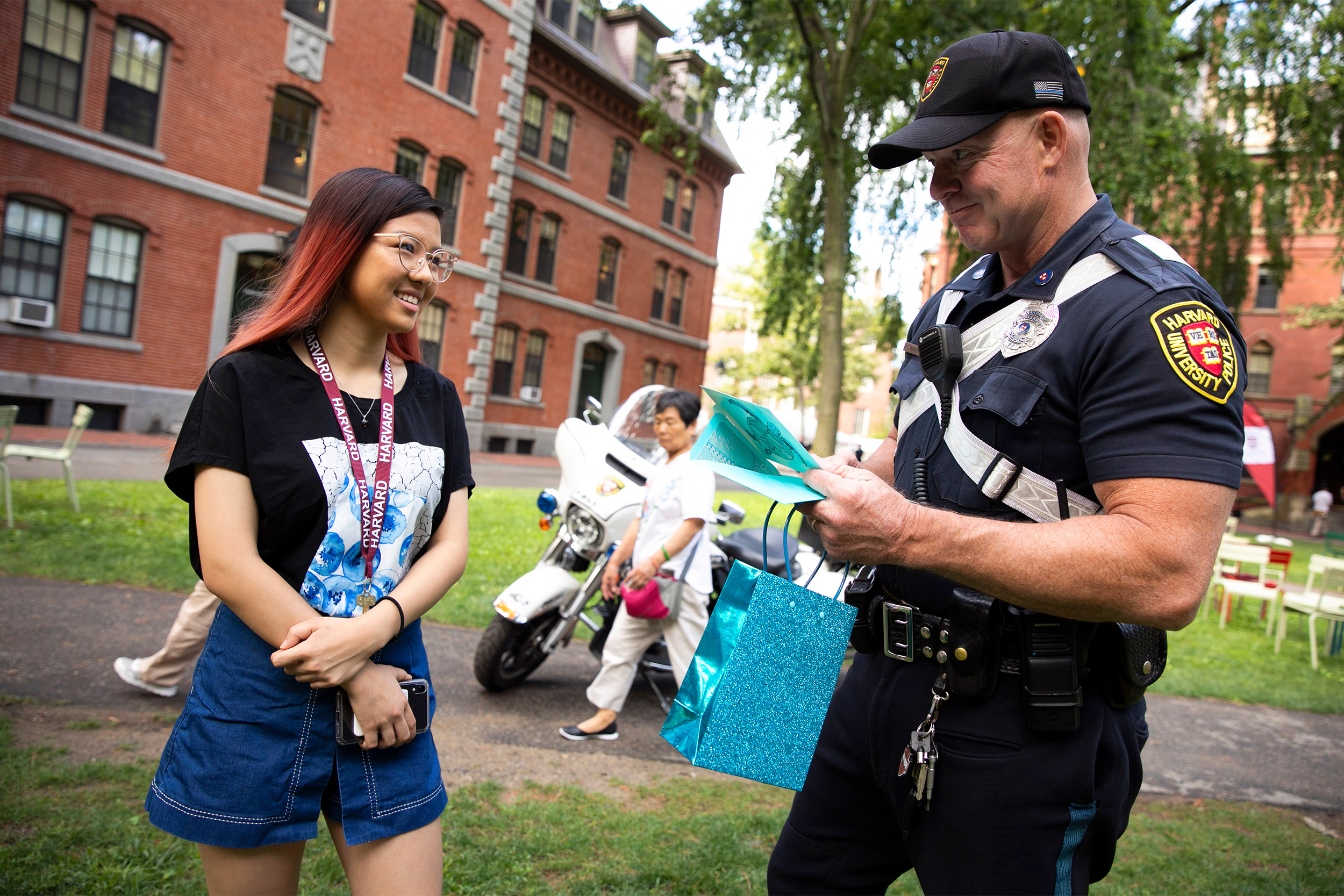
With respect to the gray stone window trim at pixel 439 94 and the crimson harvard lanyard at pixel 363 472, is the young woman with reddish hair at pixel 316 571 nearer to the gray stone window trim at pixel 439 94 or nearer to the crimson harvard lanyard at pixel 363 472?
the crimson harvard lanyard at pixel 363 472

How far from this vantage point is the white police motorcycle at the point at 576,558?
498 centimetres

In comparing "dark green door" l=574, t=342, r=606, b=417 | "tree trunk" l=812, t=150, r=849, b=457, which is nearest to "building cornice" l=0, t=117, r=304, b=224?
"dark green door" l=574, t=342, r=606, b=417

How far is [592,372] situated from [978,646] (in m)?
26.1

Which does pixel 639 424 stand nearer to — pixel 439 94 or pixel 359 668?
pixel 359 668

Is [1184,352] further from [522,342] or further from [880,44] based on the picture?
[522,342]

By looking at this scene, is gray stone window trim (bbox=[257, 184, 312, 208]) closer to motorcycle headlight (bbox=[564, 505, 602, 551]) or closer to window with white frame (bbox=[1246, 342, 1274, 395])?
motorcycle headlight (bbox=[564, 505, 602, 551])

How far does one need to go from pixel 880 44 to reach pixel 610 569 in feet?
35.3

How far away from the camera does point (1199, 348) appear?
143 centimetres

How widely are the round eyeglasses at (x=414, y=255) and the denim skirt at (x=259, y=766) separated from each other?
0.85m

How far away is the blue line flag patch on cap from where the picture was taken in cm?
163

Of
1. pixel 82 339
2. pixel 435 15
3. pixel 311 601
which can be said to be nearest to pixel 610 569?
pixel 311 601

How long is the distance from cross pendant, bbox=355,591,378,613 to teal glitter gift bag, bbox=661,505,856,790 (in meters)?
0.70

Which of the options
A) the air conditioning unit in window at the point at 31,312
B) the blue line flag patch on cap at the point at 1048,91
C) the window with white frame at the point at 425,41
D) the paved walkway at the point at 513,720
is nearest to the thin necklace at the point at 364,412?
the blue line flag patch on cap at the point at 1048,91

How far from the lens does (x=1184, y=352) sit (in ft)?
4.67
